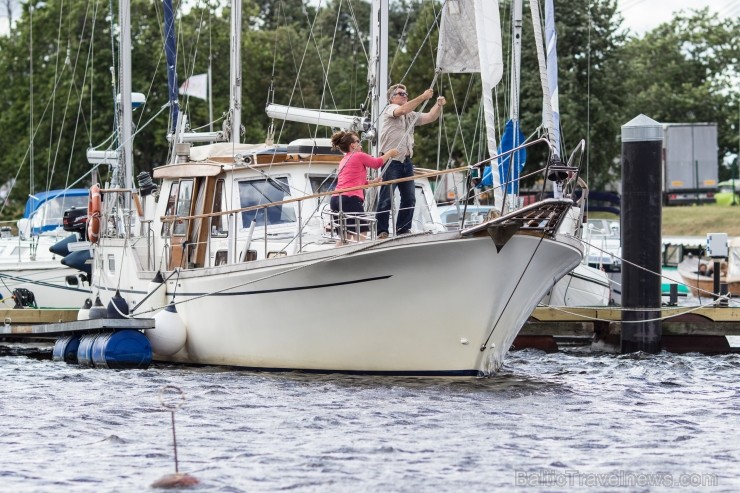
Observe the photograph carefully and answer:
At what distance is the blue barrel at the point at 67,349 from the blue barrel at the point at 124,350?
42.8 inches

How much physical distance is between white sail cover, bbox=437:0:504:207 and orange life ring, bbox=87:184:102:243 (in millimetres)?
6581

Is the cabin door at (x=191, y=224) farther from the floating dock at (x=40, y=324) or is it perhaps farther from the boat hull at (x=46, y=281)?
the boat hull at (x=46, y=281)

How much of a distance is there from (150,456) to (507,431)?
338 centimetres

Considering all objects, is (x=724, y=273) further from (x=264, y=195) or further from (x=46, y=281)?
(x=264, y=195)

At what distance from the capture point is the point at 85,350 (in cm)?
1931

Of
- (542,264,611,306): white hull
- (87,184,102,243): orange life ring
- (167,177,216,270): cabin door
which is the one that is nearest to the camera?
(167,177,216,270): cabin door

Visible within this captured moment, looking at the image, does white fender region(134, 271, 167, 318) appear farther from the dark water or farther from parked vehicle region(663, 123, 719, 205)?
parked vehicle region(663, 123, 719, 205)

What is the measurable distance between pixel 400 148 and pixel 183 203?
4.30m

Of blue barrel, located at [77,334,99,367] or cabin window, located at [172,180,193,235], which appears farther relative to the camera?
cabin window, located at [172,180,193,235]

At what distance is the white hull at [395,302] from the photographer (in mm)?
16156

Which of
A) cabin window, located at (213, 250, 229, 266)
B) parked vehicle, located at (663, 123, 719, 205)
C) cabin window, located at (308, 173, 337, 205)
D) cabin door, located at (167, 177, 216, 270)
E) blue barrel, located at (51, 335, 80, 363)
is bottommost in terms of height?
blue barrel, located at (51, 335, 80, 363)

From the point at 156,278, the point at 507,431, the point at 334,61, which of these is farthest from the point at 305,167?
the point at 334,61

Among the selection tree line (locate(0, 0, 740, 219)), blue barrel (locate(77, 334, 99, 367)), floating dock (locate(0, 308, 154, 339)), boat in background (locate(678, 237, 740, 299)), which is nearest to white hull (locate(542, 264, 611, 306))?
floating dock (locate(0, 308, 154, 339))

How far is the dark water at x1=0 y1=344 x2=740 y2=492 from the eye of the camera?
457 inches
